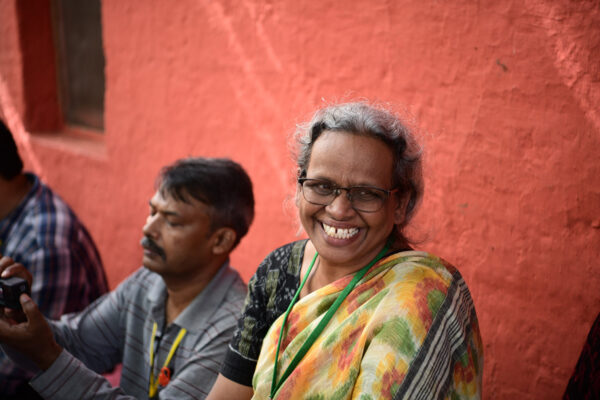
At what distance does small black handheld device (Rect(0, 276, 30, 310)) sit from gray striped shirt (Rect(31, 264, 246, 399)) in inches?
10.4

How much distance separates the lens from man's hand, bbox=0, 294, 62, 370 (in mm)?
2121

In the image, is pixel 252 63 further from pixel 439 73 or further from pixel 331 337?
pixel 331 337

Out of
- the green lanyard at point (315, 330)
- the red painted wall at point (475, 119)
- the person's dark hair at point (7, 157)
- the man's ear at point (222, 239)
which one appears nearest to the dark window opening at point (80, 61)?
the red painted wall at point (475, 119)

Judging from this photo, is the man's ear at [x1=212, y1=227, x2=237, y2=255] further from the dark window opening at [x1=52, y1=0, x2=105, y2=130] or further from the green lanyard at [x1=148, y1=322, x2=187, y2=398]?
the dark window opening at [x1=52, y1=0, x2=105, y2=130]

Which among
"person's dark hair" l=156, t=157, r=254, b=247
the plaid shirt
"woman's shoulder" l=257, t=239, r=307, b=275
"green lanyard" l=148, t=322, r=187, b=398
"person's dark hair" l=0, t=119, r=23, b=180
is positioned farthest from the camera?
"person's dark hair" l=0, t=119, r=23, b=180

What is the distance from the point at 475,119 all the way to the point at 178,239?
1.29m

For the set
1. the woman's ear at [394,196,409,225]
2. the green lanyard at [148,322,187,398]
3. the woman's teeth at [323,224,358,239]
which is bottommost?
the green lanyard at [148,322,187,398]

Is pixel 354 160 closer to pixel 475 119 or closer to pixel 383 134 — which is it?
pixel 383 134

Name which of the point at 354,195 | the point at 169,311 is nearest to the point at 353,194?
the point at 354,195

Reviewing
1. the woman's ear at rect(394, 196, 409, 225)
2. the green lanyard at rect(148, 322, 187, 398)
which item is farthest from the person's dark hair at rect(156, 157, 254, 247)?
the woman's ear at rect(394, 196, 409, 225)

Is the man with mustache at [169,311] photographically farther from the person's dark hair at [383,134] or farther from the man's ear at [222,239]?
the person's dark hair at [383,134]

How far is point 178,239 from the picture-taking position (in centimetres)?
239

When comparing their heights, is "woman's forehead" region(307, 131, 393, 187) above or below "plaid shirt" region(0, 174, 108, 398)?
above

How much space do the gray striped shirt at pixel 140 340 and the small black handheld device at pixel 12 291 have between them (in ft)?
0.87
